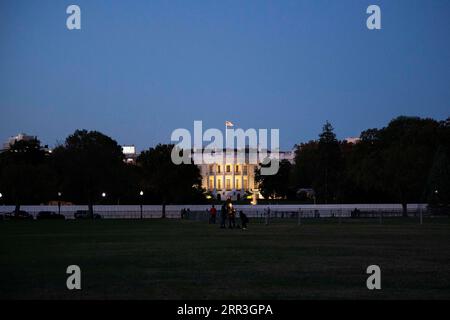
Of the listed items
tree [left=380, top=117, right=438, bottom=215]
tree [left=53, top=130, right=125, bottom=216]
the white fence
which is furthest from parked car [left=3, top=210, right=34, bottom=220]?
tree [left=380, top=117, right=438, bottom=215]

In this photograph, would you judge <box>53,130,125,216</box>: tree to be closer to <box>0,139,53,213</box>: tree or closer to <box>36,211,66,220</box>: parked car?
<box>0,139,53,213</box>: tree

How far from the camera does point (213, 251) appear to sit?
1152 inches

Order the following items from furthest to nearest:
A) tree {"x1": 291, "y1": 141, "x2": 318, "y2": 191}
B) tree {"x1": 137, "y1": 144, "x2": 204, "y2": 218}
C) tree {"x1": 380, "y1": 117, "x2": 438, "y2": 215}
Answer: tree {"x1": 291, "y1": 141, "x2": 318, "y2": 191} → tree {"x1": 137, "y1": 144, "x2": 204, "y2": 218} → tree {"x1": 380, "y1": 117, "x2": 438, "y2": 215}

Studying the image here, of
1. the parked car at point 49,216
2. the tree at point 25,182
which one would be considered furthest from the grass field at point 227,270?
the tree at point 25,182

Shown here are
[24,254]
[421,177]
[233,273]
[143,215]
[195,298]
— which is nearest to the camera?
[195,298]

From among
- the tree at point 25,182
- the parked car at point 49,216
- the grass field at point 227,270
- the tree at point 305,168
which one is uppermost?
the tree at point 305,168

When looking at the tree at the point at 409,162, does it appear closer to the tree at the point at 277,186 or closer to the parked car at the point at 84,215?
the parked car at the point at 84,215

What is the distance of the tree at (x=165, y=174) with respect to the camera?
105m

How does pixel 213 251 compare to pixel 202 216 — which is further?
pixel 202 216

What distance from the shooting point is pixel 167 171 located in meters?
105

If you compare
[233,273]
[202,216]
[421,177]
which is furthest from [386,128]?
[233,273]

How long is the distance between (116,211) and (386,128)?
3739cm

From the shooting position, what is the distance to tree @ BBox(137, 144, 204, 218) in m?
105
